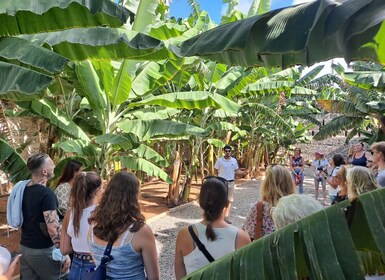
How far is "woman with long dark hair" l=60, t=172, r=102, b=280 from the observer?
110 inches

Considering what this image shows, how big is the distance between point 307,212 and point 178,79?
690 cm

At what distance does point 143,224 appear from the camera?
2373 millimetres

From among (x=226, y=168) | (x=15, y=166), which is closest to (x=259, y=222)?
(x=15, y=166)

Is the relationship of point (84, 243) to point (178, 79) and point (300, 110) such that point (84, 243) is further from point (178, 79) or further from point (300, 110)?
point (300, 110)

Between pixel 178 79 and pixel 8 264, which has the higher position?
pixel 178 79

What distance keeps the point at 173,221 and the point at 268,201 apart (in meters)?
5.37

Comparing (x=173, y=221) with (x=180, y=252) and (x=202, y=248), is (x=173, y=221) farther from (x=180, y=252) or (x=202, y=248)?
(x=202, y=248)

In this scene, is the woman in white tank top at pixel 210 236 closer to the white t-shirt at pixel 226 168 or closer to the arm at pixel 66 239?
the arm at pixel 66 239

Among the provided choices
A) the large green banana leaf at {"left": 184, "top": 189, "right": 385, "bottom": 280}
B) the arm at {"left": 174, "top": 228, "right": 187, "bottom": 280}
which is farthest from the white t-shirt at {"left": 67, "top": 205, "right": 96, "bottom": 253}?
the large green banana leaf at {"left": 184, "top": 189, "right": 385, "bottom": 280}

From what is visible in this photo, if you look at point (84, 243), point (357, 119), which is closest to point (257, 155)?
point (357, 119)

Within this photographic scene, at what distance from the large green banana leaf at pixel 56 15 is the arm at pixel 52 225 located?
5.60 ft

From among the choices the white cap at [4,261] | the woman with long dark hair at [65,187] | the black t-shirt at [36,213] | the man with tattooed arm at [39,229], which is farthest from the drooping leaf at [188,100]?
the white cap at [4,261]

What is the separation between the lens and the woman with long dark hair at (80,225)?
280 cm

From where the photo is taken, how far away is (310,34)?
1.73 m
